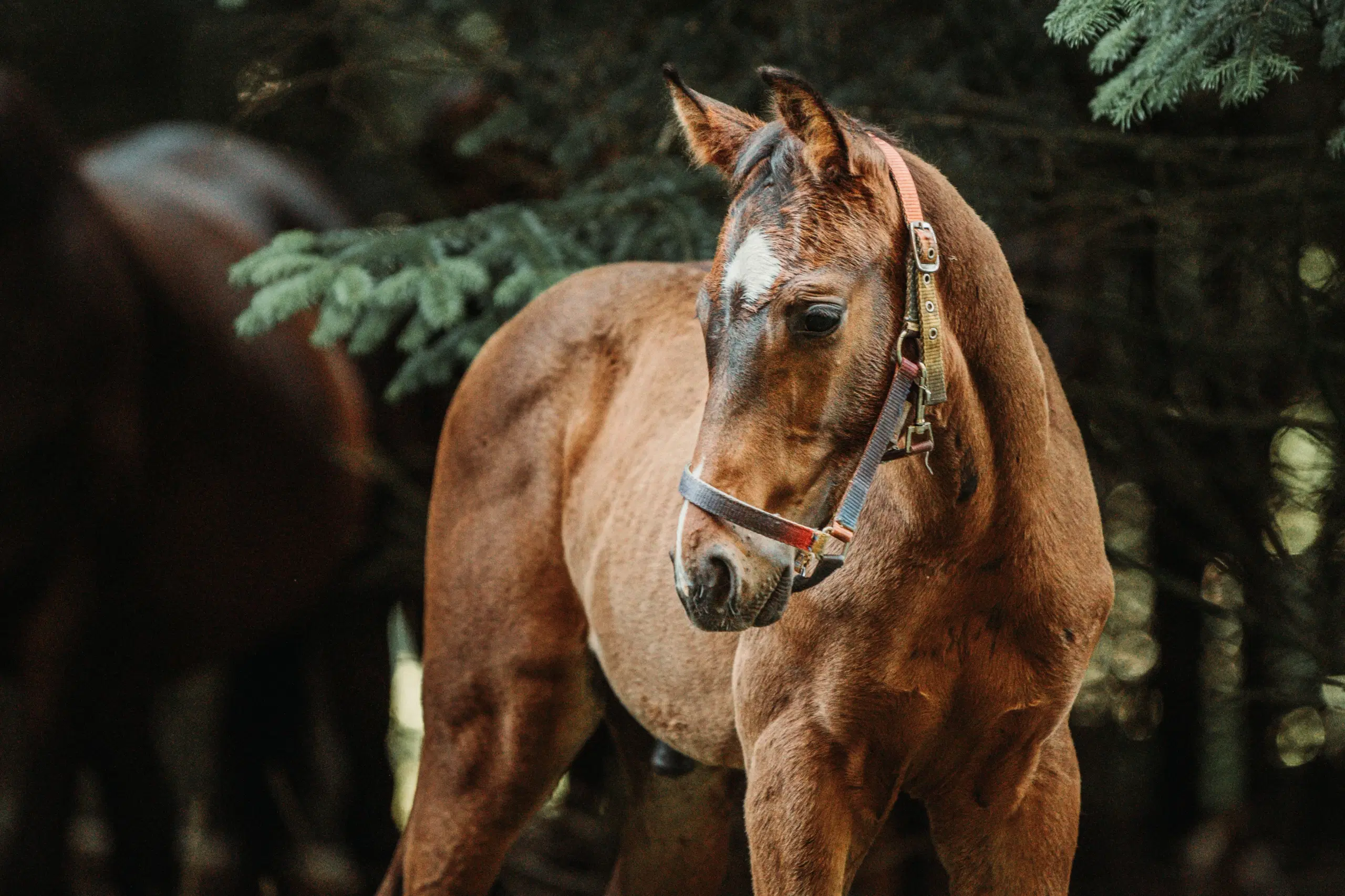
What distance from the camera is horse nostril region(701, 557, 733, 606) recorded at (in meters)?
1.78

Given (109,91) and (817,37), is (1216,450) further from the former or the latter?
(109,91)

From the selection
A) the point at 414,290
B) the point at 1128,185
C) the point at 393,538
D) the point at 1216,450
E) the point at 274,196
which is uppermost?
the point at 1128,185

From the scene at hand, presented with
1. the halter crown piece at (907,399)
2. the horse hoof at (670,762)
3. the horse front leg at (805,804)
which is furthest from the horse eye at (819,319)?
the horse hoof at (670,762)

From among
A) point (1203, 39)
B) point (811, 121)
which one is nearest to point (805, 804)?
point (811, 121)

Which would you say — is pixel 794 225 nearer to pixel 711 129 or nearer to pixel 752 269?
pixel 752 269

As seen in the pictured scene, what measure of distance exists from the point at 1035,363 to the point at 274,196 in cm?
512

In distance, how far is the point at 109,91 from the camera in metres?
6.88

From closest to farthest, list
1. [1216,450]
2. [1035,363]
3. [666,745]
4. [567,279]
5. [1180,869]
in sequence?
[1035,363]
[666,745]
[567,279]
[1216,450]
[1180,869]

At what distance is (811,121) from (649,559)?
108 cm

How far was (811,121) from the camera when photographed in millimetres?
1839

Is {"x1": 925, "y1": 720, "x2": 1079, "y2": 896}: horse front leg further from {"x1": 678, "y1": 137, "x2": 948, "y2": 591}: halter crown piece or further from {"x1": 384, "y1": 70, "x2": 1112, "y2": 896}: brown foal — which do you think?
{"x1": 678, "y1": 137, "x2": 948, "y2": 591}: halter crown piece

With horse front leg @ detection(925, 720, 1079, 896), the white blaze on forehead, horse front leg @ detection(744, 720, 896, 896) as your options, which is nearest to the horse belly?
horse front leg @ detection(744, 720, 896, 896)

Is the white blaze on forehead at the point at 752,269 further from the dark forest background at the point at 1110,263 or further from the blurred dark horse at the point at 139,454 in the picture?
the blurred dark horse at the point at 139,454

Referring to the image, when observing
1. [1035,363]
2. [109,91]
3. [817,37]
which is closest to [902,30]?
[817,37]
